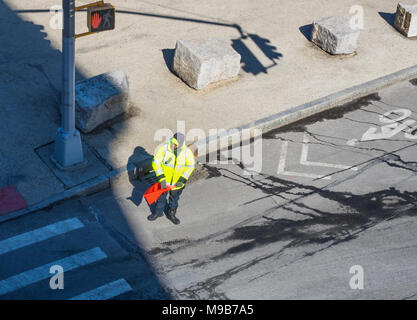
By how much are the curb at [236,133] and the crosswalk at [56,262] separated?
1.78 feet

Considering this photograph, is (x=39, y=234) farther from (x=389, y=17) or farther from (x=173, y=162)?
(x=389, y=17)

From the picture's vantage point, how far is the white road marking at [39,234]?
35.6 ft

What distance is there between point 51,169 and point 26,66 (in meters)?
3.79

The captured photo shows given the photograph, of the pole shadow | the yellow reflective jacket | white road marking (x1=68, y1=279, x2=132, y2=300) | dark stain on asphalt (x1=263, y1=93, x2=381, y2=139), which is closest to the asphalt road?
white road marking (x1=68, y1=279, x2=132, y2=300)

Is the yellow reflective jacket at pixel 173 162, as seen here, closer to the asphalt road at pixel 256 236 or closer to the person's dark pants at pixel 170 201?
the person's dark pants at pixel 170 201

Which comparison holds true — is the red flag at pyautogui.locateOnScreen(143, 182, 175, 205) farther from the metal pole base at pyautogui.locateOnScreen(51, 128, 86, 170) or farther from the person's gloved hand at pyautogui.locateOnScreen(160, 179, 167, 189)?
the metal pole base at pyautogui.locateOnScreen(51, 128, 86, 170)

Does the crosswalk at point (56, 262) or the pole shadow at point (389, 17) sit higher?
the pole shadow at point (389, 17)

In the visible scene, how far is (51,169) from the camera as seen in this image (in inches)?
488

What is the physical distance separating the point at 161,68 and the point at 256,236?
5.83 metres

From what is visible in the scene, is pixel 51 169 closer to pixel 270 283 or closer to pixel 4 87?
pixel 4 87

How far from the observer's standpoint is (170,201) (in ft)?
37.8

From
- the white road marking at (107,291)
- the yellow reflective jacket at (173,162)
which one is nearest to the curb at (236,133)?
the yellow reflective jacket at (173,162)

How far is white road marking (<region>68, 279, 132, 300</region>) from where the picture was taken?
1002 cm
